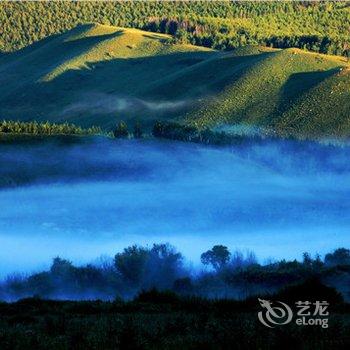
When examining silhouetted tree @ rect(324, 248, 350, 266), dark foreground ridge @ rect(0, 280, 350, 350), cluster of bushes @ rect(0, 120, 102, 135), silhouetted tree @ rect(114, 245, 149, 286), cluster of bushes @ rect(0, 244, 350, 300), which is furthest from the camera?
cluster of bushes @ rect(0, 120, 102, 135)

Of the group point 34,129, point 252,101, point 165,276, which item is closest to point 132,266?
point 165,276

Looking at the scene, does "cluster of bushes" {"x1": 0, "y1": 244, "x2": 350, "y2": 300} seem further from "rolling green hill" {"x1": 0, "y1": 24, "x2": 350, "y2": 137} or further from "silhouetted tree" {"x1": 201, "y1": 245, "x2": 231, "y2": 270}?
"rolling green hill" {"x1": 0, "y1": 24, "x2": 350, "y2": 137}

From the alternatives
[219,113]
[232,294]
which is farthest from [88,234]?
[219,113]

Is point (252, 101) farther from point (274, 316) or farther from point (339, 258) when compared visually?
point (274, 316)

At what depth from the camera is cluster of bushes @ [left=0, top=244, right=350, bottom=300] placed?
47.2 m

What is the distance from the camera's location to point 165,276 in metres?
58.8

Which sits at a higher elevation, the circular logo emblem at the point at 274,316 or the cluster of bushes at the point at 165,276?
the cluster of bushes at the point at 165,276

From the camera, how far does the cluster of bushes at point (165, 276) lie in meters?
47.2

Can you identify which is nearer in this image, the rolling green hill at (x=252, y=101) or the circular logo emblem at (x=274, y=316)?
the circular logo emblem at (x=274, y=316)

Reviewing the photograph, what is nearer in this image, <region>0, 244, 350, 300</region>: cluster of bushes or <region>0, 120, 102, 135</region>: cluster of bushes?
<region>0, 244, 350, 300</region>: cluster of bushes

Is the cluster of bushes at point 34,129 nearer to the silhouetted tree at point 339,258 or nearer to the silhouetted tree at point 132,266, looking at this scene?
the silhouetted tree at point 132,266

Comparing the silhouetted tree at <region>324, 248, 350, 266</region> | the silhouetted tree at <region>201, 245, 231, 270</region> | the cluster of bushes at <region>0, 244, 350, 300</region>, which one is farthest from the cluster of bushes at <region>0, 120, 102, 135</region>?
the silhouetted tree at <region>324, 248, 350, 266</region>

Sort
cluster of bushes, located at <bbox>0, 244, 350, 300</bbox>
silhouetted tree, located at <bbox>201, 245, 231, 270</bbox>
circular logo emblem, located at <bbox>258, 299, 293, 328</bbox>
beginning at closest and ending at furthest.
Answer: circular logo emblem, located at <bbox>258, 299, 293, 328</bbox> < cluster of bushes, located at <bbox>0, 244, 350, 300</bbox> < silhouetted tree, located at <bbox>201, 245, 231, 270</bbox>

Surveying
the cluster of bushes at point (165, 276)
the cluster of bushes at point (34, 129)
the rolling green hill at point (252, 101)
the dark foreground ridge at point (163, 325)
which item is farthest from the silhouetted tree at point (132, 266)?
the rolling green hill at point (252, 101)
